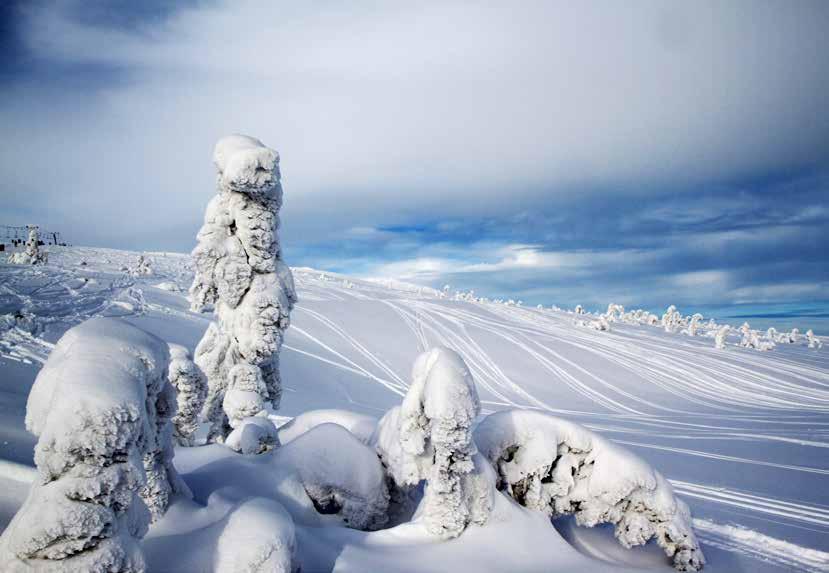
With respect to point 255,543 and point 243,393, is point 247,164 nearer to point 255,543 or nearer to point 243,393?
point 243,393

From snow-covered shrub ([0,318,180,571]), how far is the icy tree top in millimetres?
5355

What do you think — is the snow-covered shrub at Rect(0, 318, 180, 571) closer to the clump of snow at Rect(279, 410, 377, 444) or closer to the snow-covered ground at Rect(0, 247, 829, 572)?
the snow-covered ground at Rect(0, 247, 829, 572)

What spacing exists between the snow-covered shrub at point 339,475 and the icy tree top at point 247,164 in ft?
15.7

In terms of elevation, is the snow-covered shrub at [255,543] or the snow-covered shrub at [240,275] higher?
the snow-covered shrub at [240,275]

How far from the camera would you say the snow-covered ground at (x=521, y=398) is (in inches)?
217

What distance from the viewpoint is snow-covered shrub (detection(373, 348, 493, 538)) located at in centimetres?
Result: 553

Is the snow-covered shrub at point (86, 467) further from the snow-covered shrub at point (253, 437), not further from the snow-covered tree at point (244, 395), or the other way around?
the snow-covered tree at point (244, 395)

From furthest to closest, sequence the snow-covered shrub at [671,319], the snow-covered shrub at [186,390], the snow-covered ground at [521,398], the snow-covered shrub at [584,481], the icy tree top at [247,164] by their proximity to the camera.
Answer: the snow-covered shrub at [671,319] → the icy tree top at [247,164] → the snow-covered shrub at [186,390] → the snow-covered shrub at [584,481] → the snow-covered ground at [521,398]

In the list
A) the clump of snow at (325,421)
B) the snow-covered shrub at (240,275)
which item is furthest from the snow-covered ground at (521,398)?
the snow-covered shrub at (240,275)

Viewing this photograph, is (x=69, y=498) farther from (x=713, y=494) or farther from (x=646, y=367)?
(x=646, y=367)

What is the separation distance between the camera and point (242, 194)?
365 inches

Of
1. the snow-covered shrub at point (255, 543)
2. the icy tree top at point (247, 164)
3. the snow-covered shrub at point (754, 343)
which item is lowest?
the snow-covered shrub at point (255, 543)

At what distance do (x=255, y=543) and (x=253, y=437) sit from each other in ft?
12.2

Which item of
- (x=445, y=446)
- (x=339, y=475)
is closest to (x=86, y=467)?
(x=445, y=446)
